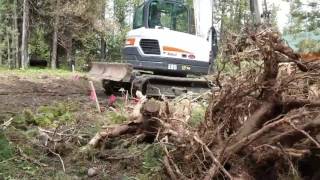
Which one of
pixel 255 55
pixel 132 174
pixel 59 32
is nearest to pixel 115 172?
pixel 132 174

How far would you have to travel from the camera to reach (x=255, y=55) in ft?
14.1

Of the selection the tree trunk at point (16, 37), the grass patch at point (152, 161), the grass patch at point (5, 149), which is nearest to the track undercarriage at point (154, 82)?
the grass patch at point (152, 161)

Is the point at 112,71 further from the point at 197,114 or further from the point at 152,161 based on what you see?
the point at 152,161

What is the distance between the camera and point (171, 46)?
37.4ft

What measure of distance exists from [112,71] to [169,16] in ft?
6.35

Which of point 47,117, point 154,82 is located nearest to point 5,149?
point 47,117

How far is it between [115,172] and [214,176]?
4.81ft

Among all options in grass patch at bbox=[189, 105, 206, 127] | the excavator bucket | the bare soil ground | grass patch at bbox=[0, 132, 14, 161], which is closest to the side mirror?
the excavator bucket

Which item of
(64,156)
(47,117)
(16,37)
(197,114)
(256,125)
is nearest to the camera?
(256,125)

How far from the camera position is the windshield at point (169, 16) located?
1153 centimetres

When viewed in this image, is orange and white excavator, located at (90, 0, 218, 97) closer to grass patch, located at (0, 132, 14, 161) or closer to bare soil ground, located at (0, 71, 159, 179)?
bare soil ground, located at (0, 71, 159, 179)

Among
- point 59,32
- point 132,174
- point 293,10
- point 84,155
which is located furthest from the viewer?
point 59,32

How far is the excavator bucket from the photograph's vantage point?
11078 mm

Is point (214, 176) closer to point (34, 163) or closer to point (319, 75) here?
point (319, 75)
